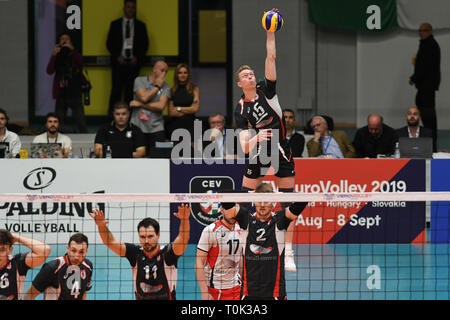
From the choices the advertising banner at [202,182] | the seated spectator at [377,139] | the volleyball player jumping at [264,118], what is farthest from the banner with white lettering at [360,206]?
the volleyball player jumping at [264,118]

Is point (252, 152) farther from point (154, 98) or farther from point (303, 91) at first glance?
point (303, 91)

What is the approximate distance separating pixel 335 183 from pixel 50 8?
34.3ft

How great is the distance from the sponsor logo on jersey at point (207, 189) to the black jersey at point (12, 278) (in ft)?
18.0

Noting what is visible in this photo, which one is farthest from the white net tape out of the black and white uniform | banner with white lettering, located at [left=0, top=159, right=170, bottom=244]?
banner with white lettering, located at [left=0, top=159, right=170, bottom=244]

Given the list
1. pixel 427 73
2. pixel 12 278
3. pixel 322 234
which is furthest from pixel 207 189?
pixel 427 73

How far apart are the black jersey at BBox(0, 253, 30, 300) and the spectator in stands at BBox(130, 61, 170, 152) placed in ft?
25.7

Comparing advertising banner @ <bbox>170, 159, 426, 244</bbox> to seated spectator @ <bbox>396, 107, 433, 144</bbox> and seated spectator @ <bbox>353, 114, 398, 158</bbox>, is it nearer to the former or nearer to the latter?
seated spectator @ <bbox>353, 114, 398, 158</bbox>

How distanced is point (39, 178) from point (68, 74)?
→ 4.72 meters

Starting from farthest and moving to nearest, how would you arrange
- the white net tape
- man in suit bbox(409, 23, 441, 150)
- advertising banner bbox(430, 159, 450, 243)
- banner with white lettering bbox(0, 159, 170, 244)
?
man in suit bbox(409, 23, 441, 150) < advertising banner bbox(430, 159, 450, 243) < banner with white lettering bbox(0, 159, 170, 244) < the white net tape

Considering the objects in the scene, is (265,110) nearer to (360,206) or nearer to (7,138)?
(360,206)

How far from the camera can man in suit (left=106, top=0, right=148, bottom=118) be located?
62.3ft

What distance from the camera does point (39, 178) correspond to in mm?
13477
